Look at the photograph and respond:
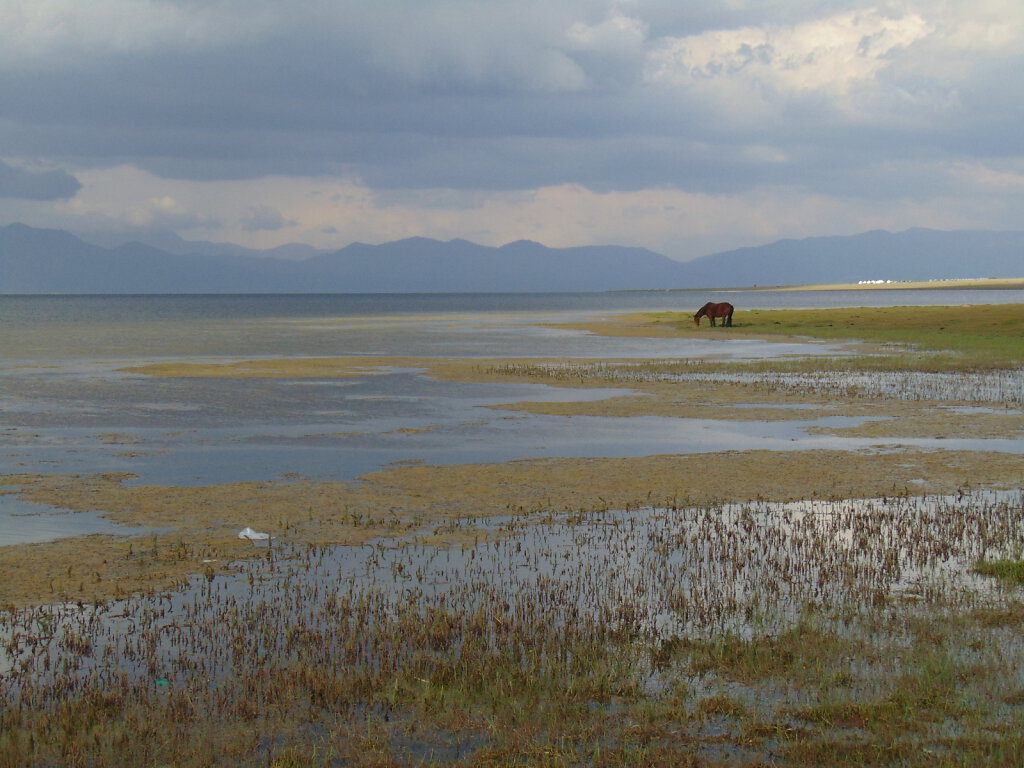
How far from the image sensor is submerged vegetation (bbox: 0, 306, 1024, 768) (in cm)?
693

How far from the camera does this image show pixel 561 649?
8.72 metres

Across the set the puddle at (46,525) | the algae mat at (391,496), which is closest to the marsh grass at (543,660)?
the algae mat at (391,496)

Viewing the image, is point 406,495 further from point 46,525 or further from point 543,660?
point 543,660

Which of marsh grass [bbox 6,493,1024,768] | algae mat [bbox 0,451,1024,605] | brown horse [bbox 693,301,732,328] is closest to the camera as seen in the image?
marsh grass [bbox 6,493,1024,768]

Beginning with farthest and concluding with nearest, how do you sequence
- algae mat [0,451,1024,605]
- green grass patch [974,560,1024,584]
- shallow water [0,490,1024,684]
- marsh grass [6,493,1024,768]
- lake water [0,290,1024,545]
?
lake water [0,290,1024,545]
algae mat [0,451,1024,605]
green grass patch [974,560,1024,584]
shallow water [0,490,1024,684]
marsh grass [6,493,1024,768]

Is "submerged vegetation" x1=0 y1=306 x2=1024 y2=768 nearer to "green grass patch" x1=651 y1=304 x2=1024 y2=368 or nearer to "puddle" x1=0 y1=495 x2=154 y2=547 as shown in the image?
"puddle" x1=0 y1=495 x2=154 y2=547

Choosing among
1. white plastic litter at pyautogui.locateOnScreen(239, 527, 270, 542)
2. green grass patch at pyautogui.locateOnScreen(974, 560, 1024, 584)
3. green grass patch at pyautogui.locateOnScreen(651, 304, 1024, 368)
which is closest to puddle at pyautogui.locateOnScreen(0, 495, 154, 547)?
white plastic litter at pyautogui.locateOnScreen(239, 527, 270, 542)

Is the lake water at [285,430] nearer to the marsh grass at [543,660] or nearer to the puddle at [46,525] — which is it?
the puddle at [46,525]

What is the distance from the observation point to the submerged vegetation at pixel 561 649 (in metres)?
6.93

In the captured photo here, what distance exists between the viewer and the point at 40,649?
29.0 feet

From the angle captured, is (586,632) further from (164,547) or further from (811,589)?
(164,547)

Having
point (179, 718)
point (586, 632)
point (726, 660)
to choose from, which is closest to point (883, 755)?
point (726, 660)

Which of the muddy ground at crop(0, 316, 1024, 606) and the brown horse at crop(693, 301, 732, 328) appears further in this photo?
the brown horse at crop(693, 301, 732, 328)

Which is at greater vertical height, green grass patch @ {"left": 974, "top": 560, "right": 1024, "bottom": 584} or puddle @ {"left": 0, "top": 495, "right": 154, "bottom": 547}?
green grass patch @ {"left": 974, "top": 560, "right": 1024, "bottom": 584}
